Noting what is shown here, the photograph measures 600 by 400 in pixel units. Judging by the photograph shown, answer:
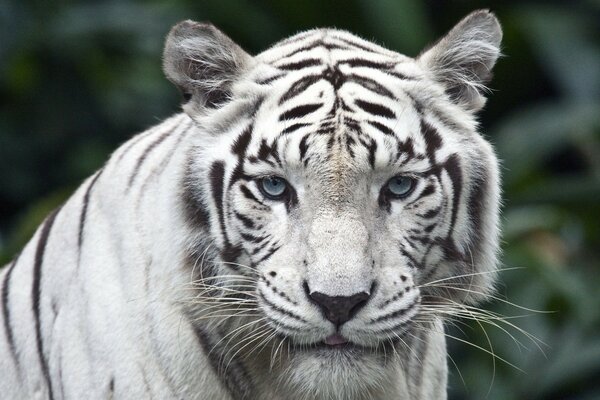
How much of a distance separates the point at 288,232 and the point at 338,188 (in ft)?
0.57

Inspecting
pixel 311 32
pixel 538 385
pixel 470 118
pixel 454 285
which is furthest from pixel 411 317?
pixel 538 385

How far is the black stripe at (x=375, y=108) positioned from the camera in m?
3.07

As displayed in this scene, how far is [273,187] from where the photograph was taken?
9.89 feet

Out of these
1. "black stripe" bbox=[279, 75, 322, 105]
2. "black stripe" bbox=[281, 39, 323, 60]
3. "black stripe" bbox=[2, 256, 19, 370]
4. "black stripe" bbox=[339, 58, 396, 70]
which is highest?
"black stripe" bbox=[281, 39, 323, 60]

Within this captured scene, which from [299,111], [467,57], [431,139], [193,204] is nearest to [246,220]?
[193,204]

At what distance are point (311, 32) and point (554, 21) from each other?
607cm

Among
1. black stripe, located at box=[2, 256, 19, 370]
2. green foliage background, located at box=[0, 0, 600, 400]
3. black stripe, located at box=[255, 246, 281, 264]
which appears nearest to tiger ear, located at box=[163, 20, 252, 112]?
black stripe, located at box=[255, 246, 281, 264]

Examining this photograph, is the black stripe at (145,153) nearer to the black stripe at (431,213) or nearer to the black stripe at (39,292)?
the black stripe at (39,292)

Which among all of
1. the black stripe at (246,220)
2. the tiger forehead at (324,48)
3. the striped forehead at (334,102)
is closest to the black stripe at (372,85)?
the striped forehead at (334,102)

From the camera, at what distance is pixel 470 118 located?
3.29m

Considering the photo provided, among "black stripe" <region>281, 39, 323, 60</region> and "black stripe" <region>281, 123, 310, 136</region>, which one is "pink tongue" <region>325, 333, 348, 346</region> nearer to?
"black stripe" <region>281, 123, 310, 136</region>

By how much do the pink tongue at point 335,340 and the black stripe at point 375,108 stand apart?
59 centimetres

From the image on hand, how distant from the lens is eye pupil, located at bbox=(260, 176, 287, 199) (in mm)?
3002

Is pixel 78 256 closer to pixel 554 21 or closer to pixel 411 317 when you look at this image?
pixel 411 317
